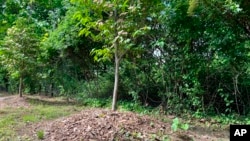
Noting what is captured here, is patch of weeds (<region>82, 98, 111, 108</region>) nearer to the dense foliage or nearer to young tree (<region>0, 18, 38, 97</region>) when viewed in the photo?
the dense foliage

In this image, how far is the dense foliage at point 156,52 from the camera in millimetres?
4879

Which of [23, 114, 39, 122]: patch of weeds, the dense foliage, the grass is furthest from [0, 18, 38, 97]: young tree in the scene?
[23, 114, 39, 122]: patch of weeds

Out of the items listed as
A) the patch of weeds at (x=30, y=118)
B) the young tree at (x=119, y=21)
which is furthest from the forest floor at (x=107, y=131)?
the young tree at (x=119, y=21)

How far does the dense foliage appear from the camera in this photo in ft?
16.0

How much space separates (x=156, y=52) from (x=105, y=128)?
10.2ft

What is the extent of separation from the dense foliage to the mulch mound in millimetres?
699

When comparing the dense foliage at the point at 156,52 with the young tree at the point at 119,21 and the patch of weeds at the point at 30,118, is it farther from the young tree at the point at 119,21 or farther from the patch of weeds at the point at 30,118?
the patch of weeds at the point at 30,118

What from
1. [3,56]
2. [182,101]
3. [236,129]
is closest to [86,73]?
[3,56]

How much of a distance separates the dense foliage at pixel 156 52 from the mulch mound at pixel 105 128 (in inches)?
27.5

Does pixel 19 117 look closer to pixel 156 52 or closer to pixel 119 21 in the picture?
pixel 119 21

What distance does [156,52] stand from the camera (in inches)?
263

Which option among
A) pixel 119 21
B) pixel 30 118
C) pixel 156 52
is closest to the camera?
pixel 119 21

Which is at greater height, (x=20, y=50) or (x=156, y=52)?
(x=20, y=50)

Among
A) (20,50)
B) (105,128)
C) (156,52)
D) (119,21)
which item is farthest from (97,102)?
(105,128)
